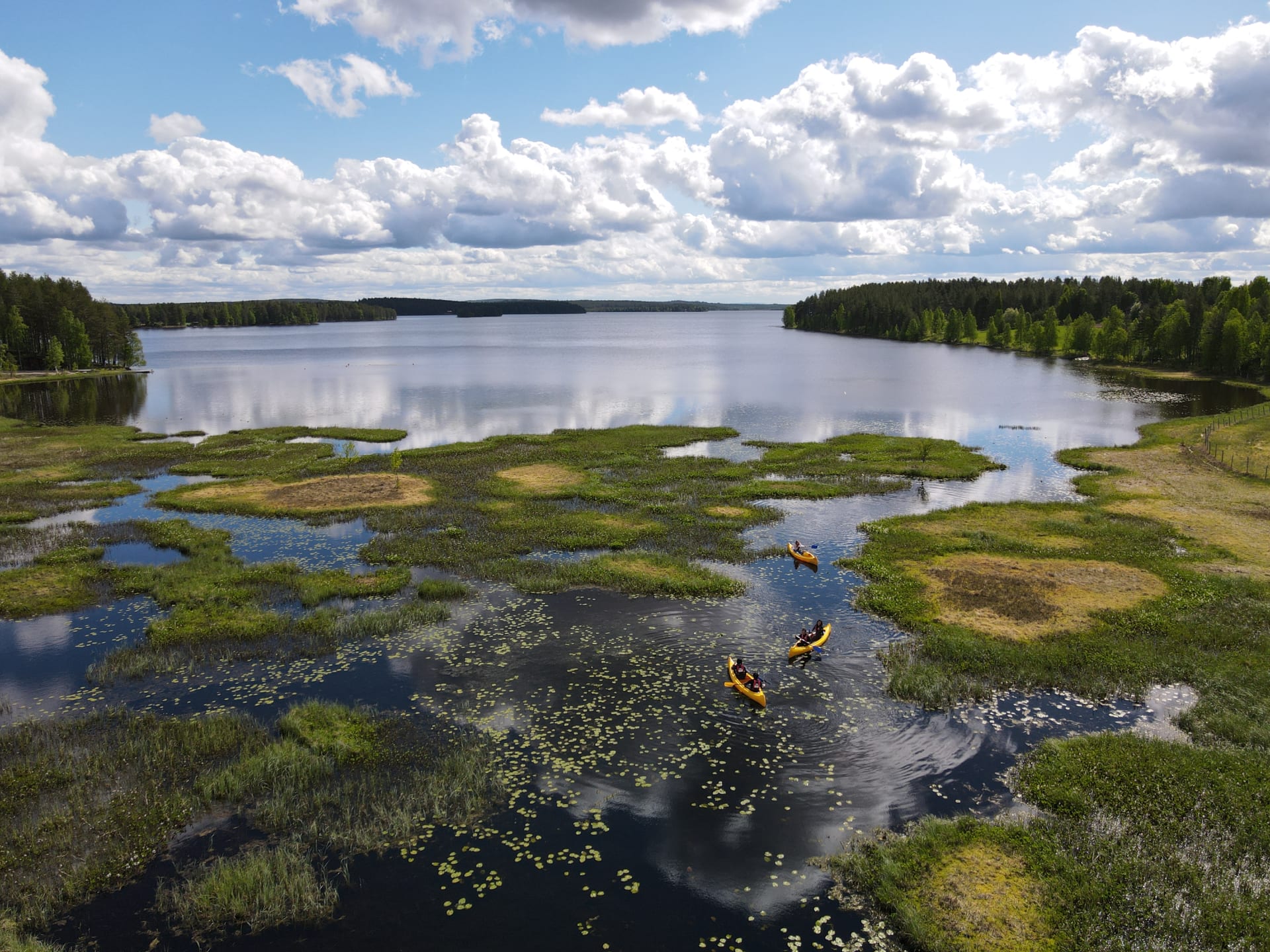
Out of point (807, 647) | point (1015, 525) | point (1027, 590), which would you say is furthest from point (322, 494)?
point (1015, 525)

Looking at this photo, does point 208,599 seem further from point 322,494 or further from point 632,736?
point 632,736

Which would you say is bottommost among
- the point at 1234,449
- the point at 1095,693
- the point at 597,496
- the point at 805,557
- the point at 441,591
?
the point at 1095,693

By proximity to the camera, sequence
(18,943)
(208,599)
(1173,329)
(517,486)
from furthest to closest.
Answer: (1173,329), (517,486), (208,599), (18,943)

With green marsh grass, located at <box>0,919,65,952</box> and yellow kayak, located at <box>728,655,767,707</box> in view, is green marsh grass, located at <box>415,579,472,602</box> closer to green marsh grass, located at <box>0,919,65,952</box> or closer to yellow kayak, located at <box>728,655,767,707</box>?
yellow kayak, located at <box>728,655,767,707</box>

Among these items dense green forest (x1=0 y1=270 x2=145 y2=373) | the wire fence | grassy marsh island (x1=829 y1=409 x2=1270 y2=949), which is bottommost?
grassy marsh island (x1=829 y1=409 x2=1270 y2=949)

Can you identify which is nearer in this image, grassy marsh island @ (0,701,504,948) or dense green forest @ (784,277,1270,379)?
grassy marsh island @ (0,701,504,948)

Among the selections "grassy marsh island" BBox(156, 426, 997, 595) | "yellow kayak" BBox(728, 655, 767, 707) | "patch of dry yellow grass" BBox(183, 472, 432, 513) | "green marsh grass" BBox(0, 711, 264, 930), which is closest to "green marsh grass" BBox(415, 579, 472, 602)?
"grassy marsh island" BBox(156, 426, 997, 595)
